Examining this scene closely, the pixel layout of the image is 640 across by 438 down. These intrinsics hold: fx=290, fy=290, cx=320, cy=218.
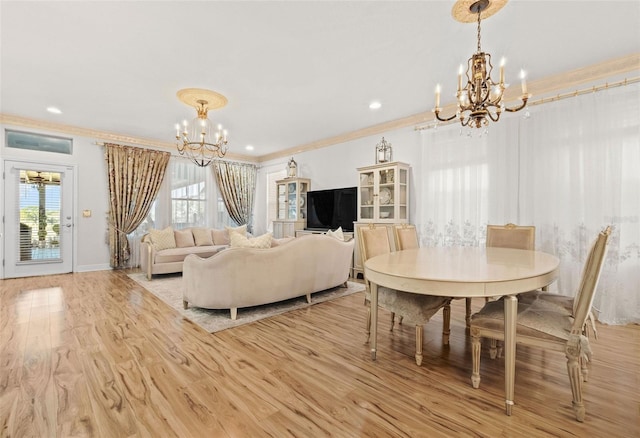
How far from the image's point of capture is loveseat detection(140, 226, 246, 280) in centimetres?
505

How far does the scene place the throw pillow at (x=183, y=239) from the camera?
232 inches

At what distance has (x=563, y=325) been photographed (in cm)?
163

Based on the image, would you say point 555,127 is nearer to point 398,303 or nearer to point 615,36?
point 615,36

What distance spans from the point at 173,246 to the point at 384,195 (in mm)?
4107

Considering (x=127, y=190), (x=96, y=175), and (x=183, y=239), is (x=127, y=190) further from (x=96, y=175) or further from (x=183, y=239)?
(x=183, y=239)

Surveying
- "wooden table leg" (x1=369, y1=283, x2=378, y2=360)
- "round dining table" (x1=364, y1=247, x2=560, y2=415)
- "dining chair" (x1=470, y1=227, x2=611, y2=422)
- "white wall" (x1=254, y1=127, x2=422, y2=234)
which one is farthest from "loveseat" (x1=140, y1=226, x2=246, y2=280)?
"dining chair" (x1=470, y1=227, x2=611, y2=422)

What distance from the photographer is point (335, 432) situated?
1467 millimetres

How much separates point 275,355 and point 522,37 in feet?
11.4

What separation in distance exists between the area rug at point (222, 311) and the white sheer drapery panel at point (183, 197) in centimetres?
173

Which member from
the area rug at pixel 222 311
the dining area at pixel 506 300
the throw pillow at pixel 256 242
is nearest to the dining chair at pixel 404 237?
the dining area at pixel 506 300

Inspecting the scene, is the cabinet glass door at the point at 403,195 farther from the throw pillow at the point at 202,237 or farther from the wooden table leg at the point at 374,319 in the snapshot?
the throw pillow at the point at 202,237

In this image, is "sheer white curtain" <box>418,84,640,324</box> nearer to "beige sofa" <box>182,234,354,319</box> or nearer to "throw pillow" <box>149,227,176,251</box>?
"beige sofa" <box>182,234,354,319</box>

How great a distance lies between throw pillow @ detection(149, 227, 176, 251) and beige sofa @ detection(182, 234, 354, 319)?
2.41m

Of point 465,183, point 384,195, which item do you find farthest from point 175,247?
point 465,183
